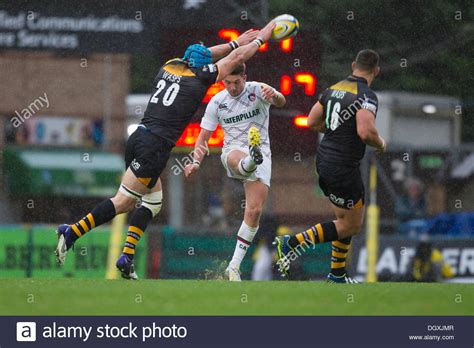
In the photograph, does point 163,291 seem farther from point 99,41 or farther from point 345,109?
point 99,41

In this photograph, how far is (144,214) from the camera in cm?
1312

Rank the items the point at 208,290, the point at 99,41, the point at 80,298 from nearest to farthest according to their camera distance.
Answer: the point at 80,298, the point at 208,290, the point at 99,41

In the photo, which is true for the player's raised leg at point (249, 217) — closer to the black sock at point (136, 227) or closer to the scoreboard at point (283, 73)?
the black sock at point (136, 227)

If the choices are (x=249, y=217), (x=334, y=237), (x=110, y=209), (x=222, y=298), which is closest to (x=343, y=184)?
(x=334, y=237)

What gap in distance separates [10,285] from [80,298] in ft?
4.34

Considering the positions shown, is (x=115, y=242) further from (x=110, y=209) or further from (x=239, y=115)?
(x=110, y=209)

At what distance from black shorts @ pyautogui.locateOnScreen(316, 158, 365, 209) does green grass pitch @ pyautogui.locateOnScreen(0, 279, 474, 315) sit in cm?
75

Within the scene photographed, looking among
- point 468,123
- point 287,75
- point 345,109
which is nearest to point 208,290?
point 345,109

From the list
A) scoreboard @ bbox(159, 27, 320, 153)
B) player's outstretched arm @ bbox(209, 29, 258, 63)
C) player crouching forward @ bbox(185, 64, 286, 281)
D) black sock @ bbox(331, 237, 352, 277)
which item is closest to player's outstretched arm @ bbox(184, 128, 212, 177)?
player crouching forward @ bbox(185, 64, 286, 281)

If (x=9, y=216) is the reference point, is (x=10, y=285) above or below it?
below

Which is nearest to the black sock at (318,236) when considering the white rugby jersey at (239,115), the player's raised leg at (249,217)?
the player's raised leg at (249,217)

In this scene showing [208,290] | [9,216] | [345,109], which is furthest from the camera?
[9,216]

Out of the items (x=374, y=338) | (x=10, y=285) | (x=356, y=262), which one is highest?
(x=356, y=262)

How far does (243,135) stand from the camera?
1362 centimetres
